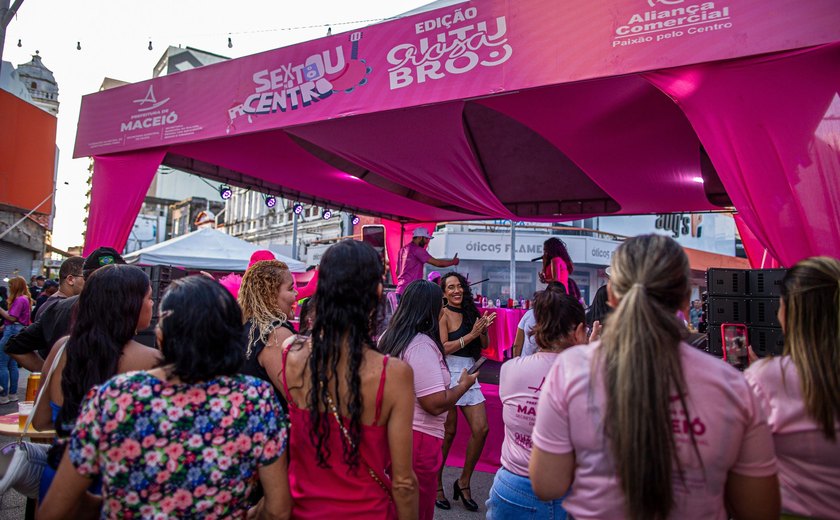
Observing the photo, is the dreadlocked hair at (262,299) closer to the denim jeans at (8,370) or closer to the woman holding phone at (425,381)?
the woman holding phone at (425,381)

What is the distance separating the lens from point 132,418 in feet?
4.67

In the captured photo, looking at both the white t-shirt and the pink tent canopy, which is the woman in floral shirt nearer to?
the white t-shirt

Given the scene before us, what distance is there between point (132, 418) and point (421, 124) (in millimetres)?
5082

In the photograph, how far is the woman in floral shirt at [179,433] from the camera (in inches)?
56.4

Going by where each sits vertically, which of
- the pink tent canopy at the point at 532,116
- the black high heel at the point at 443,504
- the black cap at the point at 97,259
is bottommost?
the black high heel at the point at 443,504

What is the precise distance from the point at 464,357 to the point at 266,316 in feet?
6.78

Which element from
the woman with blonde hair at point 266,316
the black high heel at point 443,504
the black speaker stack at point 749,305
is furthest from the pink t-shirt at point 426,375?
the black speaker stack at point 749,305

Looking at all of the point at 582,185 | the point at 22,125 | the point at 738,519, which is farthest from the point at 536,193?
the point at 22,125

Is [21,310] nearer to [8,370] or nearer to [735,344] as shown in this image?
[8,370]

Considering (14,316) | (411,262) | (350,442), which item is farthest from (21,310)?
(350,442)

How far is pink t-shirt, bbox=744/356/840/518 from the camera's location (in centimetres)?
151

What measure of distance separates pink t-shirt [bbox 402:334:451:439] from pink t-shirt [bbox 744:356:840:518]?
1.51 m

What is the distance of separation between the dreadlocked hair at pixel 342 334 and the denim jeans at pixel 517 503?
87cm

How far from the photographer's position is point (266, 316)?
2.75 m
